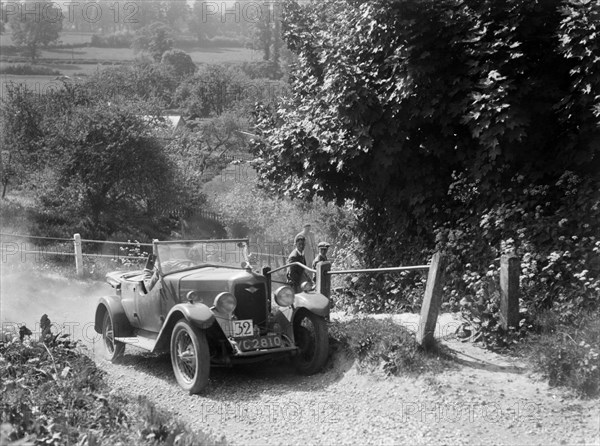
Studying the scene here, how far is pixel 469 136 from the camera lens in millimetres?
10883

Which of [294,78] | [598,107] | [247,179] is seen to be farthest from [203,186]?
[598,107]

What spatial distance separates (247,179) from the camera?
1245 inches

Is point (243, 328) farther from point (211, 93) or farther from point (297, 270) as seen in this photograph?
point (211, 93)

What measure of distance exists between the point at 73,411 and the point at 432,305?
4.07 metres

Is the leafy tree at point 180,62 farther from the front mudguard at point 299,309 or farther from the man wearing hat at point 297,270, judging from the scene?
the front mudguard at point 299,309

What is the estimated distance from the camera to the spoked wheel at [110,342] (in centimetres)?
1045

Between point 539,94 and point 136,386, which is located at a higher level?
point 539,94

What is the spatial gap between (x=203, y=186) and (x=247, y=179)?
19.9 ft

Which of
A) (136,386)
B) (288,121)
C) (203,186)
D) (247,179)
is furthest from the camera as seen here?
(203,186)

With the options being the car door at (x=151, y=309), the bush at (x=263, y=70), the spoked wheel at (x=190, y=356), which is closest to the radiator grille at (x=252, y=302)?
the spoked wheel at (x=190, y=356)

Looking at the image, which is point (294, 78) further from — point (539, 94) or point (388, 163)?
point (539, 94)

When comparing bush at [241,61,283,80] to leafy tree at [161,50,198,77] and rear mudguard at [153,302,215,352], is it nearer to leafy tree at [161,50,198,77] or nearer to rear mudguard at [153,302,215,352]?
leafy tree at [161,50,198,77]

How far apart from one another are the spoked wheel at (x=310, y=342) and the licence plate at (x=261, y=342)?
0.47m

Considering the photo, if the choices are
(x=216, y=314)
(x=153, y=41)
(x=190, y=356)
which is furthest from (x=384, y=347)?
(x=153, y=41)
